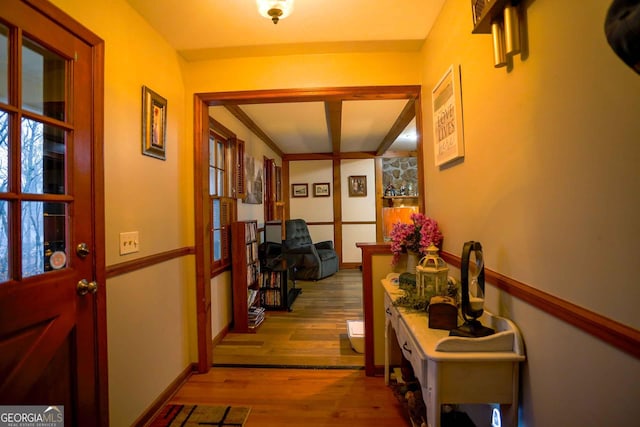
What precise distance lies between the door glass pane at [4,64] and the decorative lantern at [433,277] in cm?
175

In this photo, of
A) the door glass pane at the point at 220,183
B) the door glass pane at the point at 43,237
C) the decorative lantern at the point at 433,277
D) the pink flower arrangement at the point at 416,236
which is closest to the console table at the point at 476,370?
the decorative lantern at the point at 433,277

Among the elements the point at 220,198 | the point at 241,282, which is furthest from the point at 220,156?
the point at 241,282

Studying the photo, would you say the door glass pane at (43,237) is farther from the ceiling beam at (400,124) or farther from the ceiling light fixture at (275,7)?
the ceiling beam at (400,124)

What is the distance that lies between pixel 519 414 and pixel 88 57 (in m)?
2.34

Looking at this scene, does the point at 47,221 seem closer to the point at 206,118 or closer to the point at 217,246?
the point at 206,118

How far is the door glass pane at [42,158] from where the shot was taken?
110 centimetres

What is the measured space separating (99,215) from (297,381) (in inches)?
66.0

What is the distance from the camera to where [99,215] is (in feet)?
4.59

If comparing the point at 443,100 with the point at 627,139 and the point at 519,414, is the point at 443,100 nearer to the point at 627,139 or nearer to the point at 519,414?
the point at 627,139

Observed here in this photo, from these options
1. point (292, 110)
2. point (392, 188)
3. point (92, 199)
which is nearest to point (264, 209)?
point (292, 110)

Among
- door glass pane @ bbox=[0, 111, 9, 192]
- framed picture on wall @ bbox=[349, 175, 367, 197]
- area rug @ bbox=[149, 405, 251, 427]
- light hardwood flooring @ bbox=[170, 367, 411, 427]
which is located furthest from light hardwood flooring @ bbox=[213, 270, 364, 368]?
framed picture on wall @ bbox=[349, 175, 367, 197]

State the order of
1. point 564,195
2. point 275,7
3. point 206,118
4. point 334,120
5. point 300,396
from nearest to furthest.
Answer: point 564,195 → point 275,7 → point 300,396 → point 206,118 → point 334,120

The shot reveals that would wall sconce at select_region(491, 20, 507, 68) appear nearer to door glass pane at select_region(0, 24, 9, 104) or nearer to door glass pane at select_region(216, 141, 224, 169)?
door glass pane at select_region(0, 24, 9, 104)

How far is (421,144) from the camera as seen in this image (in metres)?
2.18
